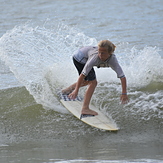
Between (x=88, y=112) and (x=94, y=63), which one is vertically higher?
(x=94, y=63)

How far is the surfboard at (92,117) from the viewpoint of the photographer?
18.6 feet

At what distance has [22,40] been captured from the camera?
8.27m

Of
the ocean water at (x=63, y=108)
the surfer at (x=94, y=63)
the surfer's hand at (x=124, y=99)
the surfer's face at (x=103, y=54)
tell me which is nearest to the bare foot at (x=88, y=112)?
the surfer at (x=94, y=63)

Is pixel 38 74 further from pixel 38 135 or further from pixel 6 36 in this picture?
pixel 38 135

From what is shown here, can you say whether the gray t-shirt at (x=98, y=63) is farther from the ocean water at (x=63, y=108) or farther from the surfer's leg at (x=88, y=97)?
the ocean water at (x=63, y=108)

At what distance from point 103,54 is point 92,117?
3.86 ft

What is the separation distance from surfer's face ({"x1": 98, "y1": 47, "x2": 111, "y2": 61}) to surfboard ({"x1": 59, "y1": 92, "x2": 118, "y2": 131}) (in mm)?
1051

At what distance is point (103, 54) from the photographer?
5414mm

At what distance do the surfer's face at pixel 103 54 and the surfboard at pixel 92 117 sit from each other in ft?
3.45

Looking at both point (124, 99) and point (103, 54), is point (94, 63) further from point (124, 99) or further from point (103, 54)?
point (124, 99)

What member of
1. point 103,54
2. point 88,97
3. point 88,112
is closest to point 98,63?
point 103,54

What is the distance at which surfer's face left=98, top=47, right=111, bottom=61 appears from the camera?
536cm

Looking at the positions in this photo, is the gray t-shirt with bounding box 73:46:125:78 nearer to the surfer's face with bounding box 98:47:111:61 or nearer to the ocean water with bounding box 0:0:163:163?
the surfer's face with bounding box 98:47:111:61

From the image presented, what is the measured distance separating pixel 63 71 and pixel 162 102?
8.32 feet
